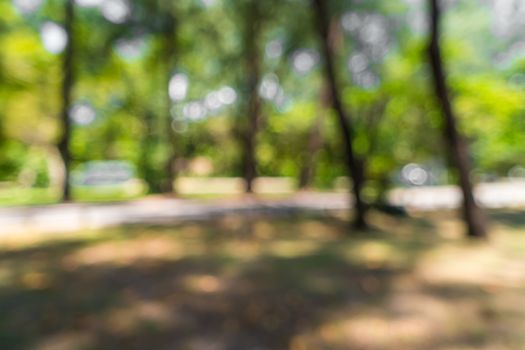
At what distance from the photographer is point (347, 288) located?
21.5 ft

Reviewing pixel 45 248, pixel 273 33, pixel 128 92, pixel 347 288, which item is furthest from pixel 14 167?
pixel 347 288

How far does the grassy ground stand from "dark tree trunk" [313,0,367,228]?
1.48 metres

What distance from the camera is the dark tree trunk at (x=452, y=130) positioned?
33.3 feet

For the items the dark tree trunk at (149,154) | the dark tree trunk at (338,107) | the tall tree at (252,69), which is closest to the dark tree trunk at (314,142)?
the tall tree at (252,69)

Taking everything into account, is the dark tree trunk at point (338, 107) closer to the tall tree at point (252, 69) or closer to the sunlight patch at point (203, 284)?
the sunlight patch at point (203, 284)

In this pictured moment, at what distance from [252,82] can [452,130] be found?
14.9 m

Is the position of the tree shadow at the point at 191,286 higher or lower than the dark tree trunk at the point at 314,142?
lower

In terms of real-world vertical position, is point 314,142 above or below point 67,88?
below

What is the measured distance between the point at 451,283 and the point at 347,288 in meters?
1.64

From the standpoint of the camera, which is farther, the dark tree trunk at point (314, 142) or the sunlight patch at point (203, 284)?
the dark tree trunk at point (314, 142)

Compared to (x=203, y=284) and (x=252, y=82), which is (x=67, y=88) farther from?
(x=203, y=284)

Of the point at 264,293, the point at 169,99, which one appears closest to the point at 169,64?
the point at 169,99

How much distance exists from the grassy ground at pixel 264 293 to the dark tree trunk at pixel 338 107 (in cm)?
148

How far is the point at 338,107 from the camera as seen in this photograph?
11.7 m
